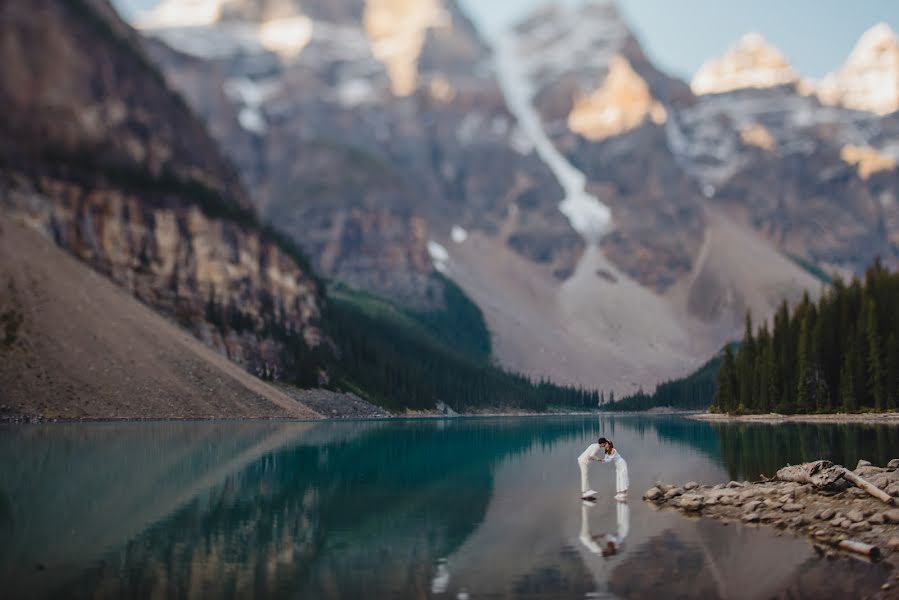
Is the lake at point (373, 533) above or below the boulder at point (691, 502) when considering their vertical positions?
below

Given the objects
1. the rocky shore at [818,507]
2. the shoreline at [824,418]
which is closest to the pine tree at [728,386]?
the shoreline at [824,418]

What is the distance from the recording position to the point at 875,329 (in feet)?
251

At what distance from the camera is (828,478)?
86.4 feet

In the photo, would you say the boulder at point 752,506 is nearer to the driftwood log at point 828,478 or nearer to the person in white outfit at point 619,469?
the driftwood log at point 828,478

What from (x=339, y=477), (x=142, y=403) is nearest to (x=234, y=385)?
(x=142, y=403)

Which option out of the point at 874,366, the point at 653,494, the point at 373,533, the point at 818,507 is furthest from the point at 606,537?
the point at 874,366

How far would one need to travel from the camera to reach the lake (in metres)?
17.6

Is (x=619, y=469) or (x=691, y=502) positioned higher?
(x=619, y=469)

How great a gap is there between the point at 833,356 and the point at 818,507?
214 feet

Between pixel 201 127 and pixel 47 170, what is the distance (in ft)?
155

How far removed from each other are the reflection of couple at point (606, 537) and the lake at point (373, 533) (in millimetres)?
75

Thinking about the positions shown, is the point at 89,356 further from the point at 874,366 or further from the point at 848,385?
the point at 874,366

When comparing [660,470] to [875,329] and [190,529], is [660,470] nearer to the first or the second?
[190,529]

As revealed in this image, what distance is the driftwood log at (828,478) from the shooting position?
79.9 ft
